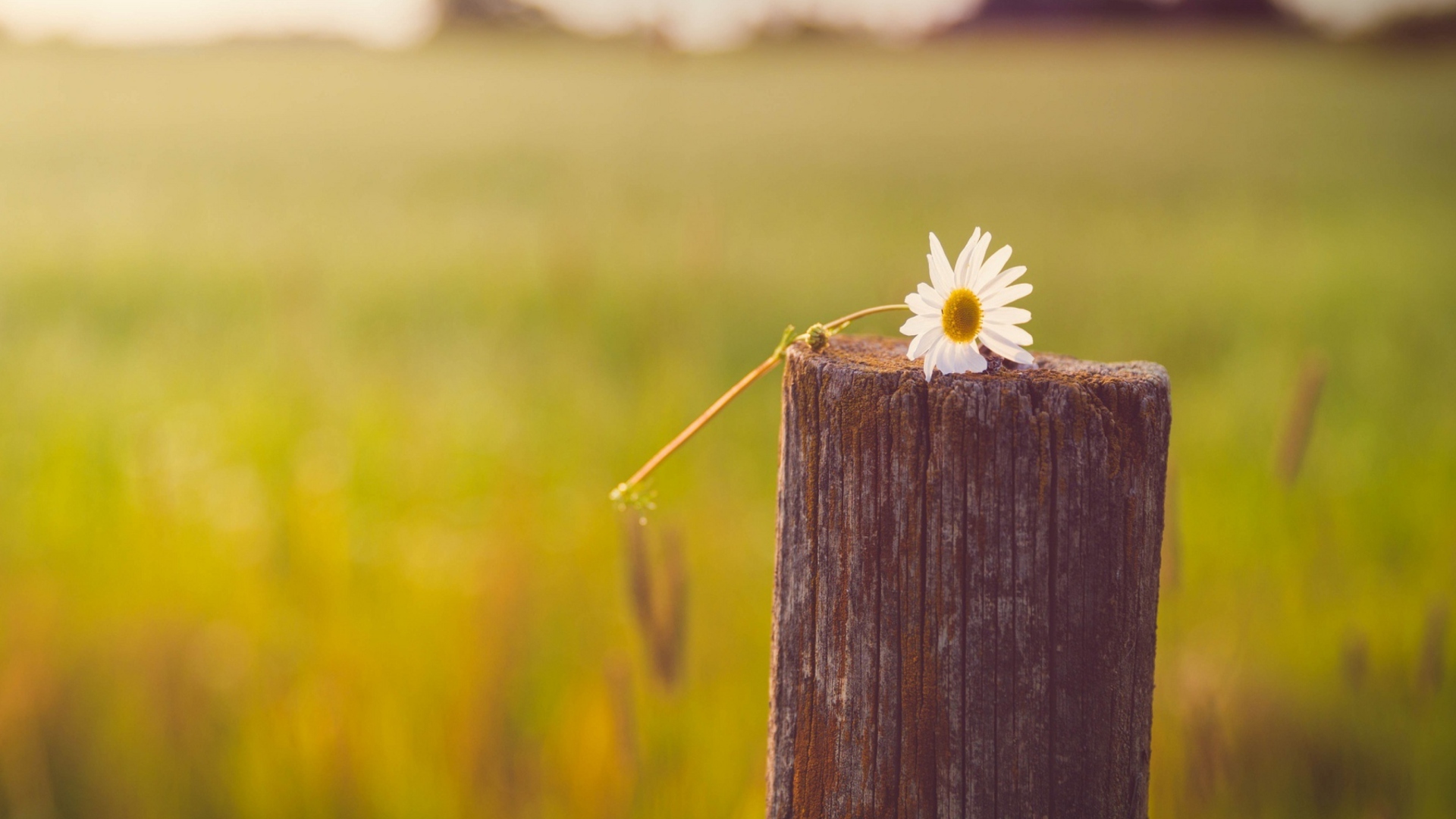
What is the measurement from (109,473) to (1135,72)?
12893 millimetres

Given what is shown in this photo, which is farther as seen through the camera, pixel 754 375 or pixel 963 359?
pixel 754 375

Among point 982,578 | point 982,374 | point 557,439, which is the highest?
point 557,439

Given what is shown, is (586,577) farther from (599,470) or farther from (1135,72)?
(1135,72)

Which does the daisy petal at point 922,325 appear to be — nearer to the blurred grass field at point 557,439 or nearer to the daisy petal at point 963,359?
the daisy petal at point 963,359

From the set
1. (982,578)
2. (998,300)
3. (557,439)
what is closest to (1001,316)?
(998,300)

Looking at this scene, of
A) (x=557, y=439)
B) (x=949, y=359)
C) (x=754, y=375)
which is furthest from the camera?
(x=557, y=439)

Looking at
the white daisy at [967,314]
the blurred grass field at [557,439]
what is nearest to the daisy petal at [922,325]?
the white daisy at [967,314]

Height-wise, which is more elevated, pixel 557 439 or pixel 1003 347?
pixel 557 439

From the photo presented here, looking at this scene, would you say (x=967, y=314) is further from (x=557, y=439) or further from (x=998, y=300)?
(x=557, y=439)

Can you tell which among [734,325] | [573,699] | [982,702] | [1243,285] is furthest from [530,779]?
[1243,285]

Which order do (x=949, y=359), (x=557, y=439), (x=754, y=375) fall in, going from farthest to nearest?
(x=557, y=439) → (x=754, y=375) → (x=949, y=359)

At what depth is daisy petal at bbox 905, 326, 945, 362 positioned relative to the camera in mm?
763

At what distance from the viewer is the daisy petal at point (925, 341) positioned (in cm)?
76

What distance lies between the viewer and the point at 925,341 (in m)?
0.77
